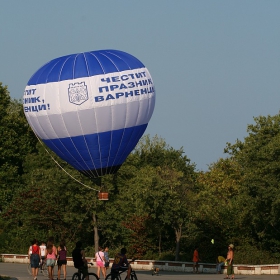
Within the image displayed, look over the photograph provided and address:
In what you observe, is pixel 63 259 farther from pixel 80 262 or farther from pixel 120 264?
pixel 120 264

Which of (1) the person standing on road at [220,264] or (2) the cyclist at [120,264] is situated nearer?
(2) the cyclist at [120,264]

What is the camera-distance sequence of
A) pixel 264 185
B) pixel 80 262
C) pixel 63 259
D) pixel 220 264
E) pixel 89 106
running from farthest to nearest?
1. pixel 264 185
2. pixel 220 264
3. pixel 89 106
4. pixel 63 259
5. pixel 80 262

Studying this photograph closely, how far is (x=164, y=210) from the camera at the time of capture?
163 feet

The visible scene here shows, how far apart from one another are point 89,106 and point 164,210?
1240 centimetres

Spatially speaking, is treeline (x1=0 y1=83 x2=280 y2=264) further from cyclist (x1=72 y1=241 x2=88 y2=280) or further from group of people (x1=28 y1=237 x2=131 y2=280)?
cyclist (x1=72 y1=241 x2=88 y2=280)

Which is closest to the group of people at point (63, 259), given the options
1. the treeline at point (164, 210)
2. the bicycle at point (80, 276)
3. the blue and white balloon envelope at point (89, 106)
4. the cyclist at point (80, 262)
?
the cyclist at point (80, 262)

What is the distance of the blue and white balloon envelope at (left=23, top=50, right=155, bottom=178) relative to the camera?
39281mm

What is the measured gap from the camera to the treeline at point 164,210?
159ft

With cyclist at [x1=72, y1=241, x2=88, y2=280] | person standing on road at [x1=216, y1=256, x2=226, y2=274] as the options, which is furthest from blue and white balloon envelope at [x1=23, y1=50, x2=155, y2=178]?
cyclist at [x1=72, y1=241, x2=88, y2=280]

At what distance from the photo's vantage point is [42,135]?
40625 mm

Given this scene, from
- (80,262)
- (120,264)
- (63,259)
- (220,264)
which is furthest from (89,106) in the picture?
(120,264)

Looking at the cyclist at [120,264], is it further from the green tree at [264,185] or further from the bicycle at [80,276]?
the green tree at [264,185]

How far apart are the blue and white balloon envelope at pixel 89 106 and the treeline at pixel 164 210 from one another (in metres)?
2.15

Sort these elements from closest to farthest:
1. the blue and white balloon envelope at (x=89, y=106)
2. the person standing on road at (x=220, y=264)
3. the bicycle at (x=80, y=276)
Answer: the bicycle at (x=80, y=276) < the blue and white balloon envelope at (x=89, y=106) < the person standing on road at (x=220, y=264)
